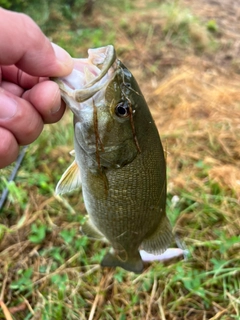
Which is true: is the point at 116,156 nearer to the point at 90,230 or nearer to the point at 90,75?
the point at 90,75

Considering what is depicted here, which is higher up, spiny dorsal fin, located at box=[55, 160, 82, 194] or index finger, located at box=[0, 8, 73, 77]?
index finger, located at box=[0, 8, 73, 77]

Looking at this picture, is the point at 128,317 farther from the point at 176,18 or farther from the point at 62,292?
the point at 176,18

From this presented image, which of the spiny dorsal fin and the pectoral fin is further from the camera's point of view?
the pectoral fin

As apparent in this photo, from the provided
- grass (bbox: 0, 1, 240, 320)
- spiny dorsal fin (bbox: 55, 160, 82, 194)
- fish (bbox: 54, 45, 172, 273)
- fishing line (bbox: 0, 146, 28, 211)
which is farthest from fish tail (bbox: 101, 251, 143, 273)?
fishing line (bbox: 0, 146, 28, 211)

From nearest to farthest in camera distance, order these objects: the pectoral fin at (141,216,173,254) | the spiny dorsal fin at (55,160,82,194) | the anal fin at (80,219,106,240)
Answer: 1. the spiny dorsal fin at (55,160,82,194)
2. the pectoral fin at (141,216,173,254)
3. the anal fin at (80,219,106,240)

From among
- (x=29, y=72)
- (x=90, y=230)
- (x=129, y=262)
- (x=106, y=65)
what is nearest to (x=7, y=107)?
(x=29, y=72)

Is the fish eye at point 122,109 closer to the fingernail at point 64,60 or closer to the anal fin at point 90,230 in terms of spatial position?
the fingernail at point 64,60

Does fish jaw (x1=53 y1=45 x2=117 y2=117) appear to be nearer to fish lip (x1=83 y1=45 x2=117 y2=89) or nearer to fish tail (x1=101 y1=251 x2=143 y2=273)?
fish lip (x1=83 y1=45 x2=117 y2=89)

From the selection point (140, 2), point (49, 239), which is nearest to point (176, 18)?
point (140, 2)

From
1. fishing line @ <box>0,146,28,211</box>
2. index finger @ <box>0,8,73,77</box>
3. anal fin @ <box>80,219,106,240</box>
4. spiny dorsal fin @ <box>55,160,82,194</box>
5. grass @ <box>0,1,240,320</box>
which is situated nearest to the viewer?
index finger @ <box>0,8,73,77</box>
